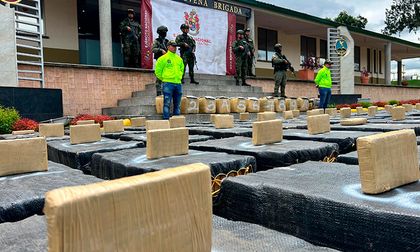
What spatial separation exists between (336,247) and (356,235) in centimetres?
10

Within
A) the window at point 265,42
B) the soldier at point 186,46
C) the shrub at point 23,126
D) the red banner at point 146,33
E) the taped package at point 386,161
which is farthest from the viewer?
the window at point 265,42

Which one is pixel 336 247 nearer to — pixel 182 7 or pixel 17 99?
pixel 17 99

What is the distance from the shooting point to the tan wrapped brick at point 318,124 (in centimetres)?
405

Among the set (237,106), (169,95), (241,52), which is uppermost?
(241,52)

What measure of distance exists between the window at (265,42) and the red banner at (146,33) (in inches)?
358

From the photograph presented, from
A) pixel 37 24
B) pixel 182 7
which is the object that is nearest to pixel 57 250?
pixel 37 24

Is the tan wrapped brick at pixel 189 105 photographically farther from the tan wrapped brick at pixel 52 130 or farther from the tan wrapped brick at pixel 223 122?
the tan wrapped brick at pixel 52 130

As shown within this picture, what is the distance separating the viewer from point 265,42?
68.8 ft

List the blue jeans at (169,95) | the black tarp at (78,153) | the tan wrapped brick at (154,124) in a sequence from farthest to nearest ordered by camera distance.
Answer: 1. the blue jeans at (169,95)
2. the tan wrapped brick at (154,124)
3. the black tarp at (78,153)

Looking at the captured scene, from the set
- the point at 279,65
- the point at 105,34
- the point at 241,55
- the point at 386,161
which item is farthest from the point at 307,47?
the point at 386,161

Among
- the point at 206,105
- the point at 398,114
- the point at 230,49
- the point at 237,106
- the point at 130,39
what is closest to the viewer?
the point at 398,114

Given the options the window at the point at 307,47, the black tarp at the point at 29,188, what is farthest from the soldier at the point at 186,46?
the window at the point at 307,47

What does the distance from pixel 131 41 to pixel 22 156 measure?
10.7m

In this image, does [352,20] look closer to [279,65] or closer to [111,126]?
[279,65]
